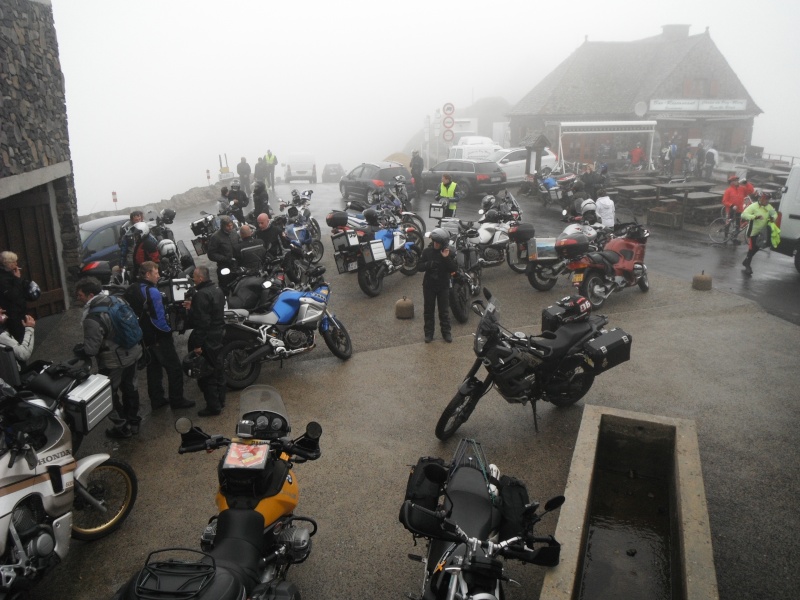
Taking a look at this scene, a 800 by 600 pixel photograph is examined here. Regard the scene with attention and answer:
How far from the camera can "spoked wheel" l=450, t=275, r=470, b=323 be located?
9.19 m

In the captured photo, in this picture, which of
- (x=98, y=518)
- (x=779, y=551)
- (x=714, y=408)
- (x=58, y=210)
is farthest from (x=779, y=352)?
(x=58, y=210)

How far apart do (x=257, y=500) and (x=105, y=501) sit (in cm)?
200

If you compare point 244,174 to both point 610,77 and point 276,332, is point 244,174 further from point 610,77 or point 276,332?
point 610,77

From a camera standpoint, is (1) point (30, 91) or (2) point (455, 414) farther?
(1) point (30, 91)

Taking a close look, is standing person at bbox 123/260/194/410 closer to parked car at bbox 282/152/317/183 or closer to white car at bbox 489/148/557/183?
white car at bbox 489/148/557/183

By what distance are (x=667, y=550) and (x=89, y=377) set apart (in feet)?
15.7

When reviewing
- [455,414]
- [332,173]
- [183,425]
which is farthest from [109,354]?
[332,173]

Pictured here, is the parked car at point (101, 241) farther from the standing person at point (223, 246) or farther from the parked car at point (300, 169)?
the parked car at point (300, 169)

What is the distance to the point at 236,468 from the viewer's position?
3475 mm

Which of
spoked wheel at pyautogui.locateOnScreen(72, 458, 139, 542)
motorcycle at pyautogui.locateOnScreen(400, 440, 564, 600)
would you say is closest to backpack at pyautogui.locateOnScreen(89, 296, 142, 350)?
spoked wheel at pyautogui.locateOnScreen(72, 458, 139, 542)

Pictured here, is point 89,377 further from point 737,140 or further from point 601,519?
point 737,140

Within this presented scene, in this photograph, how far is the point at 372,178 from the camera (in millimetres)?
20141

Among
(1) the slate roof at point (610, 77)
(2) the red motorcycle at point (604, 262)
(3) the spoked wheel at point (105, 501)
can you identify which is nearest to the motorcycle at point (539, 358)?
(3) the spoked wheel at point (105, 501)

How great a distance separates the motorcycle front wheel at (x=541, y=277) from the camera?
1064 centimetres
